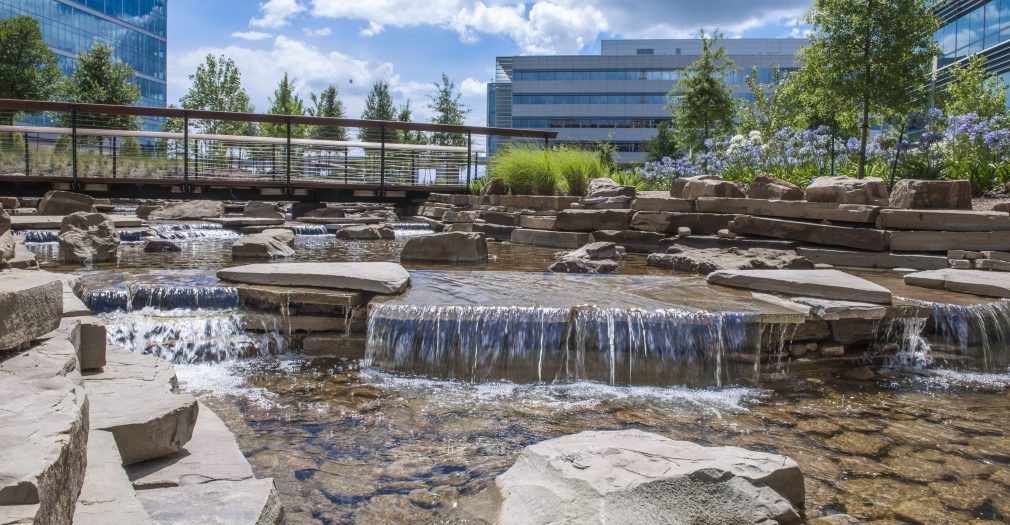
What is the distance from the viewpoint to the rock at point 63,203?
526 inches

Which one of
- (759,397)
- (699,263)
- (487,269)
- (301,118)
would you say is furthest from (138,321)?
(301,118)

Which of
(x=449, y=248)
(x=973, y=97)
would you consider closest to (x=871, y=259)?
(x=449, y=248)

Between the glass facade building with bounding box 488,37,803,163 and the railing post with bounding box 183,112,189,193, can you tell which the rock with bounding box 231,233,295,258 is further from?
the glass facade building with bounding box 488,37,803,163

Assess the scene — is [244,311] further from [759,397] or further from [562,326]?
[759,397]

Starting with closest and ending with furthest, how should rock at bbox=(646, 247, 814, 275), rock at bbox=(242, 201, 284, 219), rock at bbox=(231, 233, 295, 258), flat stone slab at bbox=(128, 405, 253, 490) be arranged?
flat stone slab at bbox=(128, 405, 253, 490), rock at bbox=(646, 247, 814, 275), rock at bbox=(231, 233, 295, 258), rock at bbox=(242, 201, 284, 219)

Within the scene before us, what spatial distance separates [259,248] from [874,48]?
31.5 feet

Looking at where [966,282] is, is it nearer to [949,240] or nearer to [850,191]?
[949,240]

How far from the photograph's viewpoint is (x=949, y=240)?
26.2 feet

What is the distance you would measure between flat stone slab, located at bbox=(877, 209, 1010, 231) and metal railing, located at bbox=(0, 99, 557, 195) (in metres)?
8.79

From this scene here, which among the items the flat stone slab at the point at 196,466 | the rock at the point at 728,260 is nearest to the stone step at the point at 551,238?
the rock at the point at 728,260

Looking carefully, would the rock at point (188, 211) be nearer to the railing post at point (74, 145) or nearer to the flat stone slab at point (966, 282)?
the railing post at point (74, 145)

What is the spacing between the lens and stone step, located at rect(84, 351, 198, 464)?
8.17 ft

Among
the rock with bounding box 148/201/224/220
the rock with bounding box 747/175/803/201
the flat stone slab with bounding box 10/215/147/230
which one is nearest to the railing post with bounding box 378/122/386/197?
the rock with bounding box 148/201/224/220

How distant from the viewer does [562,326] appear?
5098 mm
